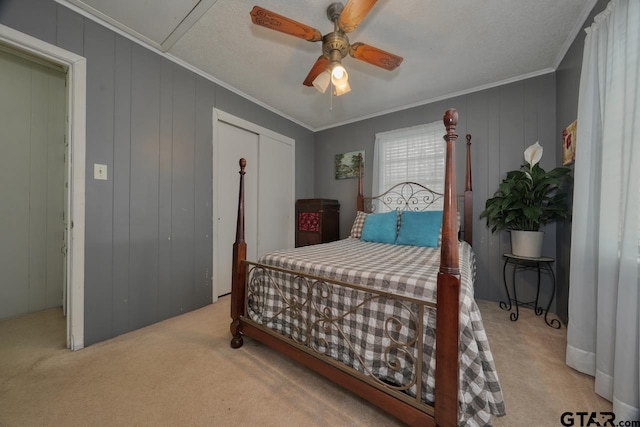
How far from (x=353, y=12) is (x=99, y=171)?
2142 mm

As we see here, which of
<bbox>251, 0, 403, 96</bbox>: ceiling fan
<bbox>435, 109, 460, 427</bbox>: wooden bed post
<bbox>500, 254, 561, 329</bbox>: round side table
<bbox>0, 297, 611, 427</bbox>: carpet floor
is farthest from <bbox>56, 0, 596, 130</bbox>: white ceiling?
<bbox>0, 297, 611, 427</bbox>: carpet floor

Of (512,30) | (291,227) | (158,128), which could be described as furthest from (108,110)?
(512,30)

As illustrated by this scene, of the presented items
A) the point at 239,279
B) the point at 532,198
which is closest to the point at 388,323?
the point at 239,279

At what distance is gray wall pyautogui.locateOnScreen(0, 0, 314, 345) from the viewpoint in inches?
68.0

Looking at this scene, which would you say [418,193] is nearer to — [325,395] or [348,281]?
[348,281]

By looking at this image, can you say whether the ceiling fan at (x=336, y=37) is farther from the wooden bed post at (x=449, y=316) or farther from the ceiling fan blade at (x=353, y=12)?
the wooden bed post at (x=449, y=316)

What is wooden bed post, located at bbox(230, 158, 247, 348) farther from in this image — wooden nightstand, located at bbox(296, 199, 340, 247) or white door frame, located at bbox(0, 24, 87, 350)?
wooden nightstand, located at bbox(296, 199, 340, 247)

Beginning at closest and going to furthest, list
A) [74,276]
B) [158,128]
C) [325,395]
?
[325,395] < [74,276] < [158,128]

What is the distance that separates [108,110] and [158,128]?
360 mm

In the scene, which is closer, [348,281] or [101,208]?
[348,281]

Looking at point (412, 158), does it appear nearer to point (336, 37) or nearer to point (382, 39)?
point (382, 39)

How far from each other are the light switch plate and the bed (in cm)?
110

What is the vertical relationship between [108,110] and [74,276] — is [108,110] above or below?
above

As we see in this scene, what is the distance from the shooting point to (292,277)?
154 centimetres
